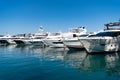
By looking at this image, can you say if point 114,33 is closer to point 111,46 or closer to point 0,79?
point 111,46

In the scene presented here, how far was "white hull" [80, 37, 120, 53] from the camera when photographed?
29.2 metres

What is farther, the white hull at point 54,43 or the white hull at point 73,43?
the white hull at point 54,43

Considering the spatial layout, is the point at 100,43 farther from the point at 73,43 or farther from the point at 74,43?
the point at 73,43

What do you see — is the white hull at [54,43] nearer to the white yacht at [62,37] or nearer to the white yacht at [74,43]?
the white yacht at [62,37]

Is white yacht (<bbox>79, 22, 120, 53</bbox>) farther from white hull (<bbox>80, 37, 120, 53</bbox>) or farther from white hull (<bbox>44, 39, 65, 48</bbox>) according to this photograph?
white hull (<bbox>44, 39, 65, 48</bbox>)

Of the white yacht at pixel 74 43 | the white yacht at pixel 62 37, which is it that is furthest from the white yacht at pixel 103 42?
the white yacht at pixel 62 37

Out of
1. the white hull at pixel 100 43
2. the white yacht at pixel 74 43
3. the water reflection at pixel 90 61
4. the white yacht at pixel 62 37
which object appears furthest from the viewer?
the white yacht at pixel 62 37

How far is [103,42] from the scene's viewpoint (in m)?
29.4

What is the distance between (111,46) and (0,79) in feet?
62.5

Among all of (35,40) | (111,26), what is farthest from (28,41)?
(111,26)

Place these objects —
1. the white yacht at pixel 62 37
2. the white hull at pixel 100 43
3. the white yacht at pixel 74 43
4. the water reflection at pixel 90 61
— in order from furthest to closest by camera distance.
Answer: the white yacht at pixel 62 37, the white yacht at pixel 74 43, the white hull at pixel 100 43, the water reflection at pixel 90 61

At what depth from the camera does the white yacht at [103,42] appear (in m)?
29.2

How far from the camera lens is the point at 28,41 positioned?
70438mm

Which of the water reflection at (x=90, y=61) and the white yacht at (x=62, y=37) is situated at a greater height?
the white yacht at (x=62, y=37)
